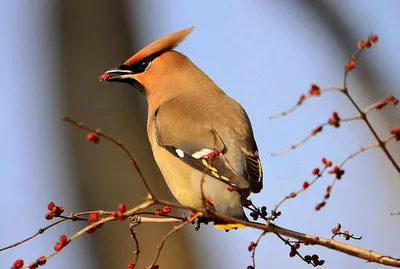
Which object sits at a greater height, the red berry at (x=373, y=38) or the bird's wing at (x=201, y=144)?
the red berry at (x=373, y=38)

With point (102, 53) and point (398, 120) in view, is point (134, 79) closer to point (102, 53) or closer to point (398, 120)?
point (398, 120)

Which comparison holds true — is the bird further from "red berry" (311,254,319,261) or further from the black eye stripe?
"red berry" (311,254,319,261)

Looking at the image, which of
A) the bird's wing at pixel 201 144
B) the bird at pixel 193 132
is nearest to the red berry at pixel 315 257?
the bird at pixel 193 132

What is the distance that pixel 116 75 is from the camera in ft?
12.4

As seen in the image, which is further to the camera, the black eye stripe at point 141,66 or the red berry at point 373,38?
the black eye stripe at point 141,66

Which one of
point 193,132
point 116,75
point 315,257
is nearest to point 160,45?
point 116,75

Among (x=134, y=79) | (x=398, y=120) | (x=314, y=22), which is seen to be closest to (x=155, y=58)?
(x=134, y=79)

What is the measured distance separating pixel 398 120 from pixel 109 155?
95.8 inches

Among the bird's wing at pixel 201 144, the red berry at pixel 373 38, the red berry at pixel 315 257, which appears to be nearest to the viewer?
the red berry at pixel 373 38

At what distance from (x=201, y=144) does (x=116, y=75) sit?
0.80m

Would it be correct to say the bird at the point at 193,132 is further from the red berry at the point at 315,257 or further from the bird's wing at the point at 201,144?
the red berry at the point at 315,257

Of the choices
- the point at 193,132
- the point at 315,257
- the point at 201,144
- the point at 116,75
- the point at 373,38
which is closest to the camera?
the point at 373,38

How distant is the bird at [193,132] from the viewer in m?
2.85

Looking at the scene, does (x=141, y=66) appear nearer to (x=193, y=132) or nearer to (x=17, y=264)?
(x=193, y=132)
